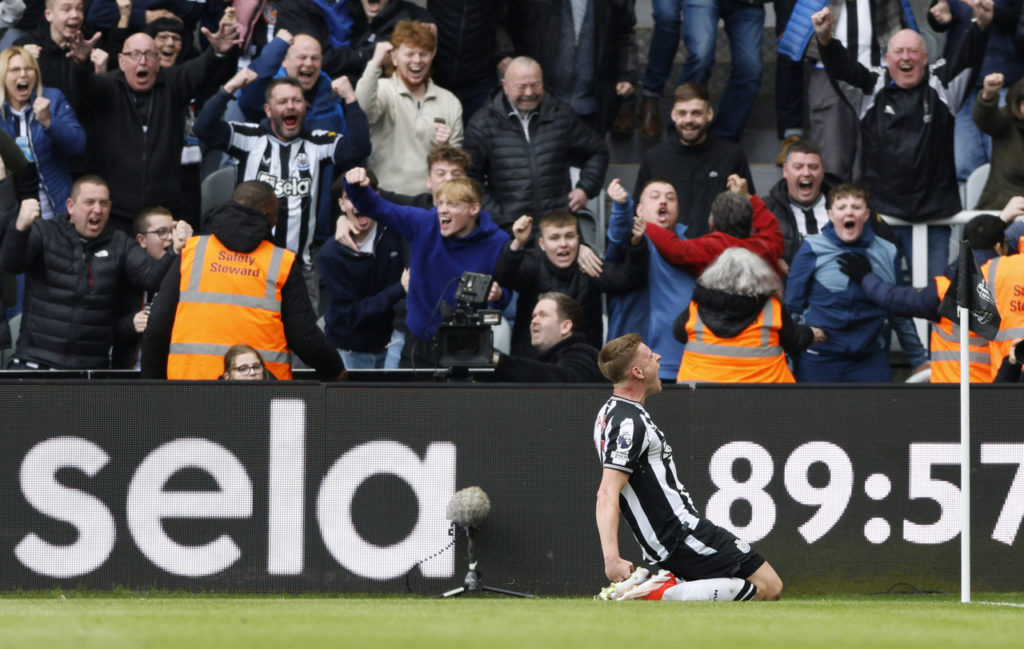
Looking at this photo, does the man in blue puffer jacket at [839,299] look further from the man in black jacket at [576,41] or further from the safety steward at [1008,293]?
the man in black jacket at [576,41]

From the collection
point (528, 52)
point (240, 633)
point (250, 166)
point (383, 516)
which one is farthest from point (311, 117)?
point (240, 633)

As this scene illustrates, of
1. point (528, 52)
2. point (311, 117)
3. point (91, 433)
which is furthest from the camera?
point (528, 52)

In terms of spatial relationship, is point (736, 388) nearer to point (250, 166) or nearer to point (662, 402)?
point (662, 402)

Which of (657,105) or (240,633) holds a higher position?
(657,105)

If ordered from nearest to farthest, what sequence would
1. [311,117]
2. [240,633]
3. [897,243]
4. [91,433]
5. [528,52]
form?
[240,633]
[91,433]
[897,243]
[311,117]
[528,52]

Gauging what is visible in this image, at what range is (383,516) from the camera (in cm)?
997

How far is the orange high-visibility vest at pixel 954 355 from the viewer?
432 inches

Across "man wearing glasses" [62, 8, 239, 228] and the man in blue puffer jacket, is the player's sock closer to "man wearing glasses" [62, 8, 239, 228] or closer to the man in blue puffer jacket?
the man in blue puffer jacket

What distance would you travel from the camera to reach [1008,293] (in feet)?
34.5

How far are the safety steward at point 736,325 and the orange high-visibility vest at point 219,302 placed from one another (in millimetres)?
2488

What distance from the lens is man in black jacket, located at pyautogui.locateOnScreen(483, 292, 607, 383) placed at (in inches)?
420

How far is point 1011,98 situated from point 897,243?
150cm

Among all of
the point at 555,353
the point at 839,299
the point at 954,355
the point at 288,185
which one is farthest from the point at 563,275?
the point at 954,355

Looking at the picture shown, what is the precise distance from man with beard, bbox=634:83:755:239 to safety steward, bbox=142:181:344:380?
344 centimetres
